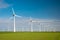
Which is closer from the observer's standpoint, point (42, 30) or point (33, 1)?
point (33, 1)

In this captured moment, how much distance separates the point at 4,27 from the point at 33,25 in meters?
1.05

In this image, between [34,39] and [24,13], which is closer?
[34,39]

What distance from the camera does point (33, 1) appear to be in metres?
5.91

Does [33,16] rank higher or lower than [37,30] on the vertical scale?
higher

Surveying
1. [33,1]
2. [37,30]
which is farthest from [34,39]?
[33,1]

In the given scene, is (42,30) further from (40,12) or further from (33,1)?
(33,1)

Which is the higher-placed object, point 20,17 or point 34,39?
point 20,17

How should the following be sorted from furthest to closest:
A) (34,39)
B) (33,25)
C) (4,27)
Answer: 1. (33,25)
2. (4,27)
3. (34,39)

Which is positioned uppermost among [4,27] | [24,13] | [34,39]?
[24,13]

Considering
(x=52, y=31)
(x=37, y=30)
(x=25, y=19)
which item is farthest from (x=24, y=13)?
(x=52, y=31)

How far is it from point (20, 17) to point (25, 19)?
19 cm

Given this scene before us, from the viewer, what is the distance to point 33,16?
600 centimetres

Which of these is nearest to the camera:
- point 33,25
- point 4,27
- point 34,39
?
point 34,39

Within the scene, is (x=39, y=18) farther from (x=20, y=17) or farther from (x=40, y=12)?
(x=20, y=17)
